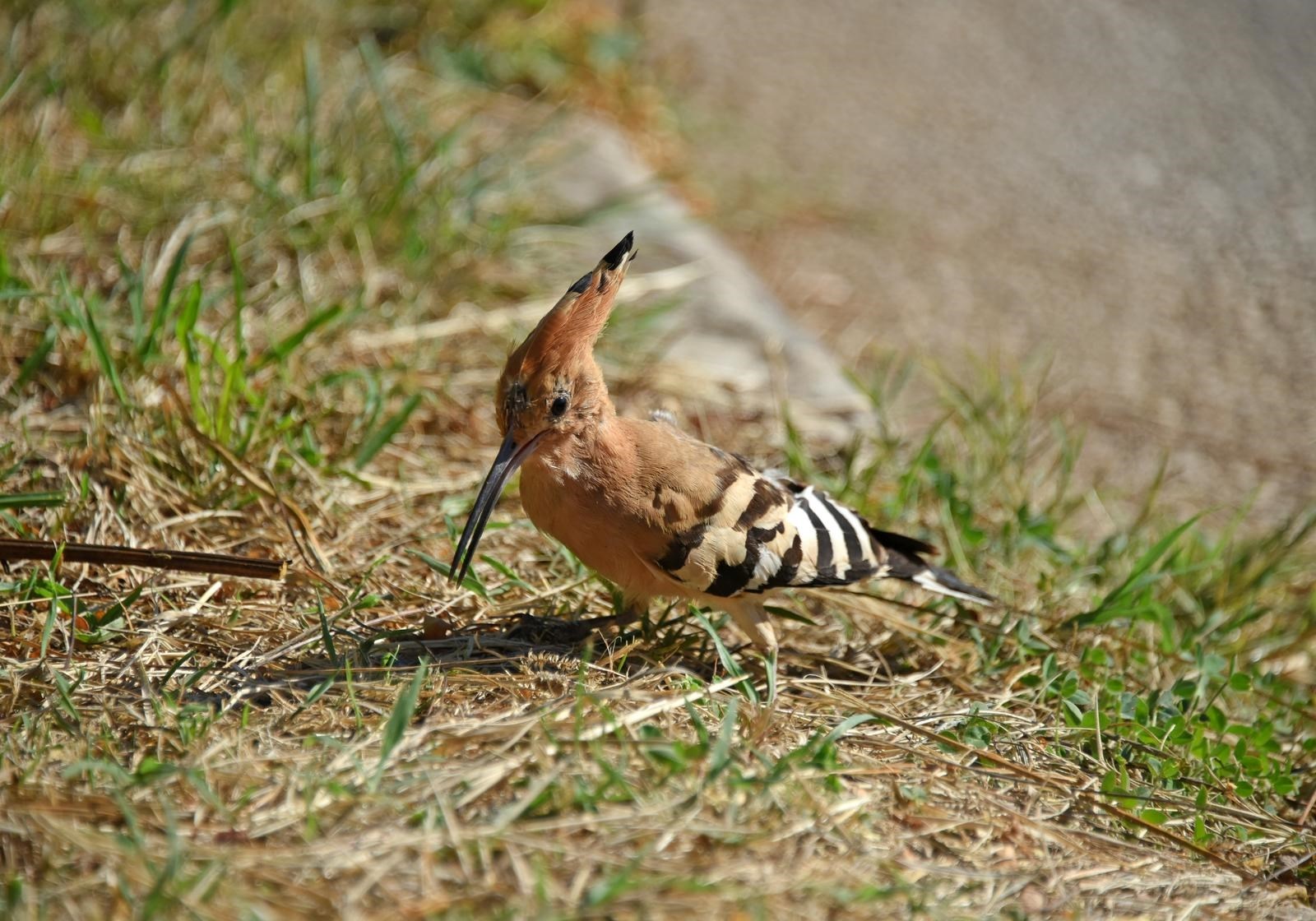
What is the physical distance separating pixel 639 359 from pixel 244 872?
2.28 m

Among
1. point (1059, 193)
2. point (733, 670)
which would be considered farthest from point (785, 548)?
point (1059, 193)

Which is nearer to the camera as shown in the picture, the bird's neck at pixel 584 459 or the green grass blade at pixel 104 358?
the bird's neck at pixel 584 459

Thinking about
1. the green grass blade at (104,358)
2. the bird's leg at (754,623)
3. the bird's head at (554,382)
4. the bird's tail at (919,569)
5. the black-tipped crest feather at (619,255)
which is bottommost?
the bird's leg at (754,623)

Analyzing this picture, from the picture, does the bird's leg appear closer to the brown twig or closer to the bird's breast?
the bird's breast

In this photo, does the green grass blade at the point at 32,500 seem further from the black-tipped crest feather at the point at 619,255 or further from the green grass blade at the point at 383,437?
the black-tipped crest feather at the point at 619,255

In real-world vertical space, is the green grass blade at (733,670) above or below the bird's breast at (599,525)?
below

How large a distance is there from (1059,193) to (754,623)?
3.66 meters

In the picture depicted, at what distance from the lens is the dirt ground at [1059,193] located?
13.9 ft

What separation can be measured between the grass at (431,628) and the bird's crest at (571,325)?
514 mm

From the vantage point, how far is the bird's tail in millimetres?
2480

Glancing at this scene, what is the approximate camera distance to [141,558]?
2.16 meters

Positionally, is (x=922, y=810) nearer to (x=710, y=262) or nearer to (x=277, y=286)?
(x=277, y=286)

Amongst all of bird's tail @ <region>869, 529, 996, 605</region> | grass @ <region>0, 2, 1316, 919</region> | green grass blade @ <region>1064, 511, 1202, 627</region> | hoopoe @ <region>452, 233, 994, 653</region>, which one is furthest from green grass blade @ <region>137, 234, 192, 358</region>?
green grass blade @ <region>1064, 511, 1202, 627</region>

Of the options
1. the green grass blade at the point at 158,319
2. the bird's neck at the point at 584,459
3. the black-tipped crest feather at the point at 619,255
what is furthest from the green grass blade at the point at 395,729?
Result: the green grass blade at the point at 158,319
